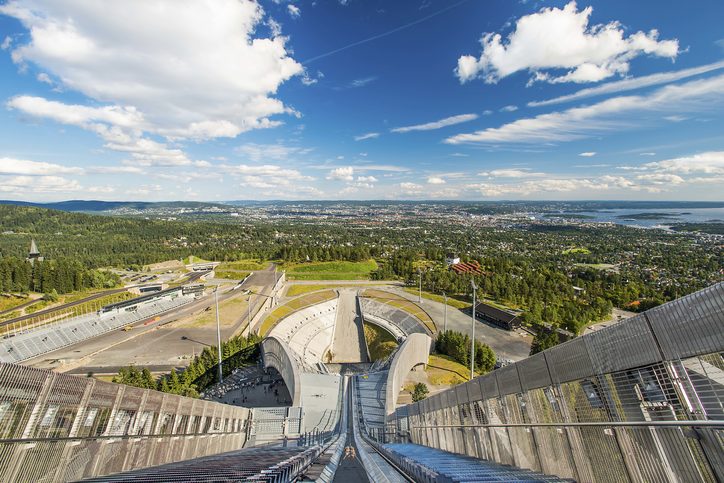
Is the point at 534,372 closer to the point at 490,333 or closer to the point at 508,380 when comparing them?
the point at 508,380

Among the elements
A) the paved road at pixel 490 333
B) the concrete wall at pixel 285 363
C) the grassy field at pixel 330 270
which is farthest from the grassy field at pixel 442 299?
the concrete wall at pixel 285 363

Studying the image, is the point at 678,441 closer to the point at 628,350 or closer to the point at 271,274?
the point at 628,350

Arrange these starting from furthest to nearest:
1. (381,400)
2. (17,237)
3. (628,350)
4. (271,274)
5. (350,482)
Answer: (17,237) < (271,274) < (381,400) < (350,482) < (628,350)

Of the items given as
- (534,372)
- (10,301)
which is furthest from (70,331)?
(534,372)

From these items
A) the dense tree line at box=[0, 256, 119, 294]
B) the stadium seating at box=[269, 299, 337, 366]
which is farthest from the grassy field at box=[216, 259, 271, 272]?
the stadium seating at box=[269, 299, 337, 366]

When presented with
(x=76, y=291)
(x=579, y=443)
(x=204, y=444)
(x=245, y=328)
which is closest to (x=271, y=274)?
(x=245, y=328)

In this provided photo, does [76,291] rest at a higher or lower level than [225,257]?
lower
